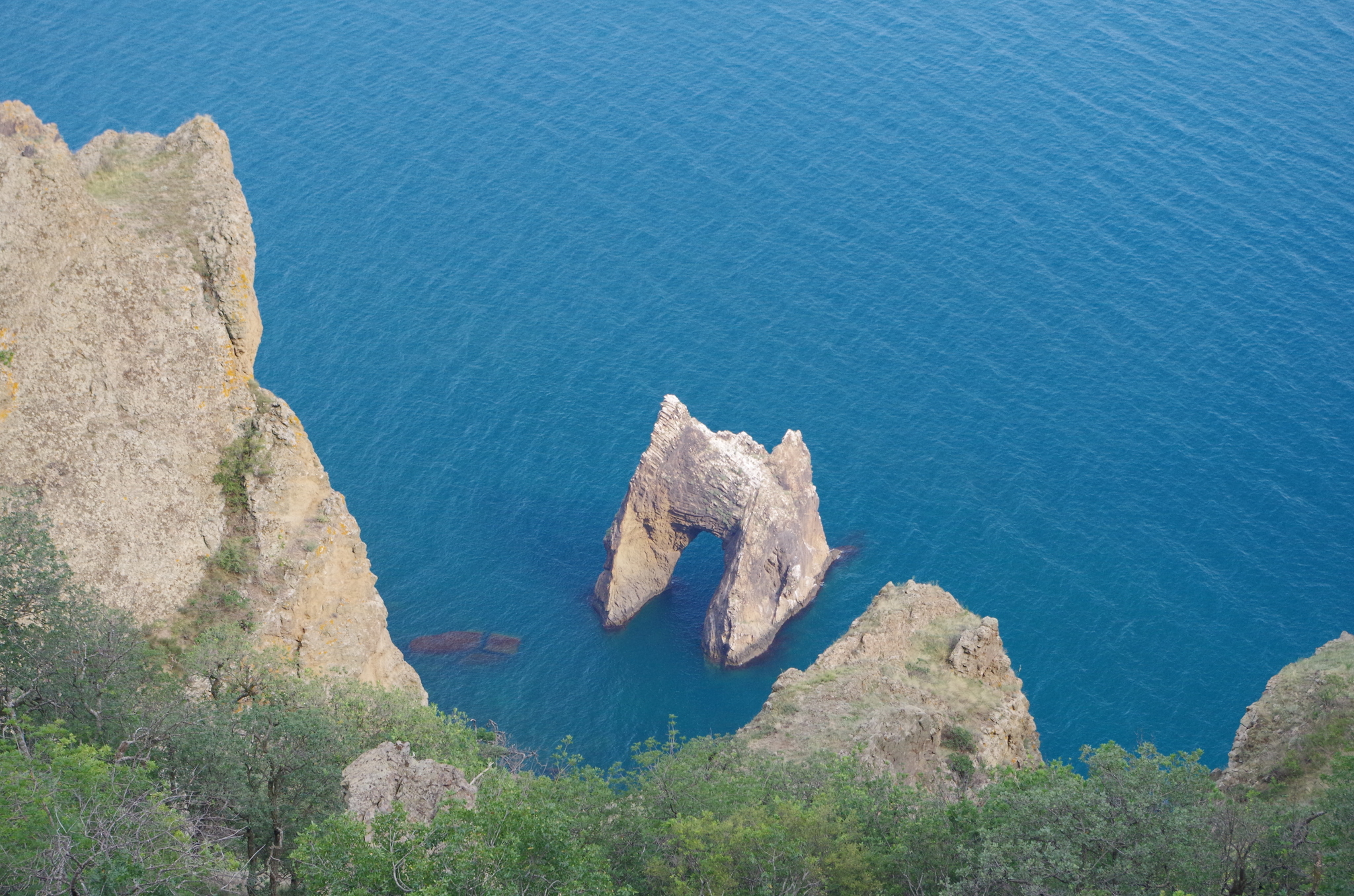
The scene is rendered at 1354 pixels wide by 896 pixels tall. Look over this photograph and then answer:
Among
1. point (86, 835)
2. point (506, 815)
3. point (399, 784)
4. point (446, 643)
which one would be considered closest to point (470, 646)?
point (446, 643)

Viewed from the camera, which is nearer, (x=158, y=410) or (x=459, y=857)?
(x=459, y=857)

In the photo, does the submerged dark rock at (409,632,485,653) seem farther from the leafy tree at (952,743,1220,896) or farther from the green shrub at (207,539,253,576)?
the leafy tree at (952,743,1220,896)

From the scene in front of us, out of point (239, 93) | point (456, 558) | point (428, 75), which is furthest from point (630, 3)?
point (456, 558)

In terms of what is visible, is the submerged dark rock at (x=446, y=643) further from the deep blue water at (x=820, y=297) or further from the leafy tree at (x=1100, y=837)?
the leafy tree at (x=1100, y=837)

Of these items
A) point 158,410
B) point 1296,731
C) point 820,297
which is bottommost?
point 820,297

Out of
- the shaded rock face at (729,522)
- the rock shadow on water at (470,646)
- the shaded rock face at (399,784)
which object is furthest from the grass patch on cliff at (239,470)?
the shaded rock face at (729,522)

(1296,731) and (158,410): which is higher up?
(158,410)

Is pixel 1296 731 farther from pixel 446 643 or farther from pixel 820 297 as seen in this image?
pixel 820 297

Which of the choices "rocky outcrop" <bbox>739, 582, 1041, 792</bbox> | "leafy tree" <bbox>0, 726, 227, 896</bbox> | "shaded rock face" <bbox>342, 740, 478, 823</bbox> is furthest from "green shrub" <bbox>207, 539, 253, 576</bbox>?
"rocky outcrop" <bbox>739, 582, 1041, 792</bbox>
